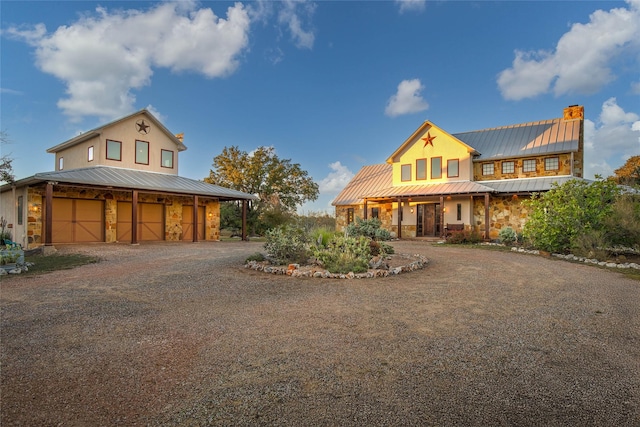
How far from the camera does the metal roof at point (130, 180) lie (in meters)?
14.1

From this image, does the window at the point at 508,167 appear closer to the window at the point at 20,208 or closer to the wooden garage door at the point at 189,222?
the wooden garage door at the point at 189,222

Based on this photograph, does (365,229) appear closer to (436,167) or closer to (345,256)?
(345,256)

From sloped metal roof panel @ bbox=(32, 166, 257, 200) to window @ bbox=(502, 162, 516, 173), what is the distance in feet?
50.6

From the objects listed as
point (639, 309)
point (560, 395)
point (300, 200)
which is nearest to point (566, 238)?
point (639, 309)

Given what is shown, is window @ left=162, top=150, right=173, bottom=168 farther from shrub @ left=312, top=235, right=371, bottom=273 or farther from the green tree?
the green tree

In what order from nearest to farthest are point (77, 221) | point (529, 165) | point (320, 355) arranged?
point (320, 355), point (77, 221), point (529, 165)

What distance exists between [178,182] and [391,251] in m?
13.1

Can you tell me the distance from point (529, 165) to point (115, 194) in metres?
23.1

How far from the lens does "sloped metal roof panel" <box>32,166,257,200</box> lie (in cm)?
1438

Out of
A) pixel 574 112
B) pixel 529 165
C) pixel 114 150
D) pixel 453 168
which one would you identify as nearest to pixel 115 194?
pixel 114 150

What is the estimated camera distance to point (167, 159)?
820 inches

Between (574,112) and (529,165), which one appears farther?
(574,112)

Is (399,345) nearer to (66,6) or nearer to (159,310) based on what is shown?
(159,310)

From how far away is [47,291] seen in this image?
6.56 meters
